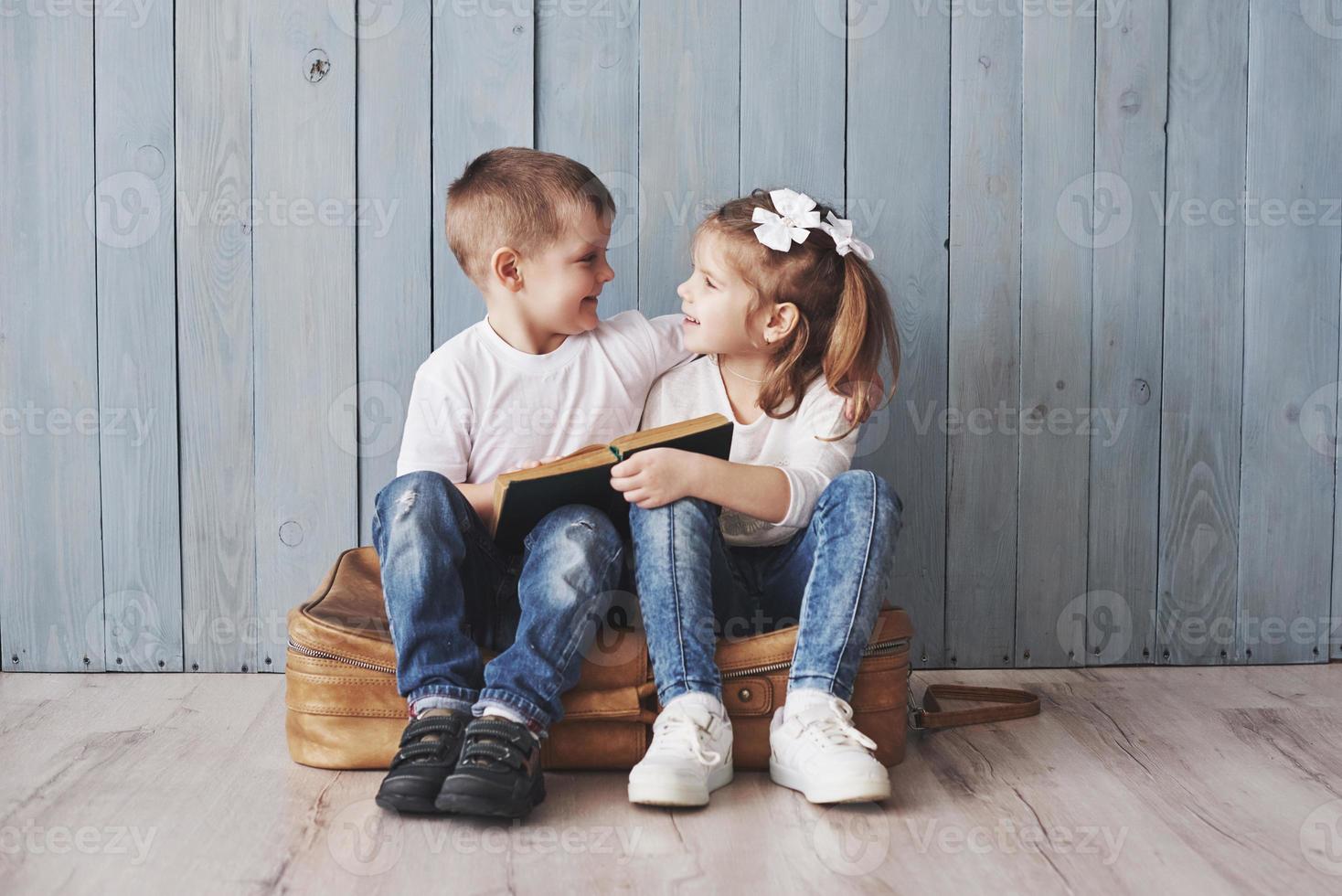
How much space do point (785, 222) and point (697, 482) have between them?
1.29 ft

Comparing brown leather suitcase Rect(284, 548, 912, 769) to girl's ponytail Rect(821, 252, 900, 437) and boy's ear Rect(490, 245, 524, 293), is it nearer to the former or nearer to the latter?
girl's ponytail Rect(821, 252, 900, 437)

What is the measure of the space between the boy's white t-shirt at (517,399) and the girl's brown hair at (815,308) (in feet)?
0.57

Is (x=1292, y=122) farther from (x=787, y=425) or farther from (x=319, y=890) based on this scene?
(x=319, y=890)

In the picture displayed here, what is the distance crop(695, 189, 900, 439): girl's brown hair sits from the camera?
1481 millimetres

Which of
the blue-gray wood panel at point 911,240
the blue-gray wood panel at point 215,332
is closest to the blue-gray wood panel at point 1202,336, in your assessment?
the blue-gray wood panel at point 911,240

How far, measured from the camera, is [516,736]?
121 centimetres

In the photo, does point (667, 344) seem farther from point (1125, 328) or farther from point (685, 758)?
point (1125, 328)

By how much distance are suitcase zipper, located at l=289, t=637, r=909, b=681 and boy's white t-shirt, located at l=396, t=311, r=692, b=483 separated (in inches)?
10.6

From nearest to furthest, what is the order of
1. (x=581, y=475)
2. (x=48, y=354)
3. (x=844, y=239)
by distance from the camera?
1. (x=581, y=475)
2. (x=844, y=239)
3. (x=48, y=354)

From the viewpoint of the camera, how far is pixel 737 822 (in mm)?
1206

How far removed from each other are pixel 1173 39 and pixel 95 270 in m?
1.77

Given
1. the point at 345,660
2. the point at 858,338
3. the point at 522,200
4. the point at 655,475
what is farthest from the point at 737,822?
the point at 522,200

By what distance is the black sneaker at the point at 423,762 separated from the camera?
1.19m

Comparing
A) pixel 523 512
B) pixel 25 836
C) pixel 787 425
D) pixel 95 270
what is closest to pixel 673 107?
pixel 787 425
